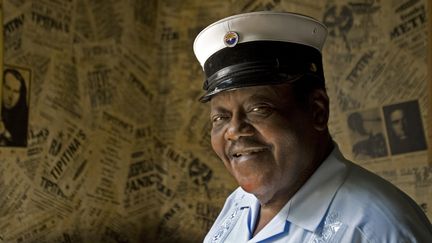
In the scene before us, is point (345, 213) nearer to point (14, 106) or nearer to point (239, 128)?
point (239, 128)

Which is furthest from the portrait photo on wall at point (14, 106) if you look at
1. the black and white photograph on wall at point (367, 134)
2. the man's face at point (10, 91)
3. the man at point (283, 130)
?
the black and white photograph on wall at point (367, 134)

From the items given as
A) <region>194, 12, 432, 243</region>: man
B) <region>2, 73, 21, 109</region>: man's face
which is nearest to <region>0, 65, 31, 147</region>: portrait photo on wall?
<region>2, 73, 21, 109</region>: man's face

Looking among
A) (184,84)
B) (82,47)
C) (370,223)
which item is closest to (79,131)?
(82,47)

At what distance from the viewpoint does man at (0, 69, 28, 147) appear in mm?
1355

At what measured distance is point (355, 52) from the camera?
54.6 inches

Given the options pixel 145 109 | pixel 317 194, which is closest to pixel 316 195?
pixel 317 194

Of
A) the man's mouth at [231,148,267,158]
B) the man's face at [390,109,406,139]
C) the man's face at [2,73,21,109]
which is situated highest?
the man's face at [2,73,21,109]

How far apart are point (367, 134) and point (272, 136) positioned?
0.72m

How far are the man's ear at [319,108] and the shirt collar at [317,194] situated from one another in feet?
0.18

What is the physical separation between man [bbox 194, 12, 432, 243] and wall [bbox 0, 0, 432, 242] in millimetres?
625

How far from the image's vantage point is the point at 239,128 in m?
0.73

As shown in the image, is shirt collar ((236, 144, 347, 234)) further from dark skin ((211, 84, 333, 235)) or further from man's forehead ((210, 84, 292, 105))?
man's forehead ((210, 84, 292, 105))

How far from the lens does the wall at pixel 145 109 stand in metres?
1.32

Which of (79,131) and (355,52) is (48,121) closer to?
(79,131)
